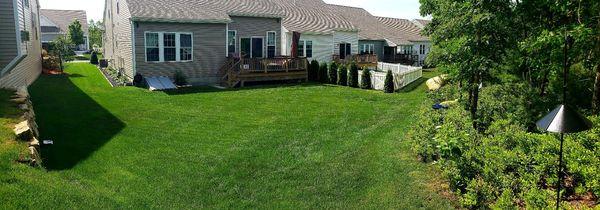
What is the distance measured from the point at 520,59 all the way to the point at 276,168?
5.70 metres

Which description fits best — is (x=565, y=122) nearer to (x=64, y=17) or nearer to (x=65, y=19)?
(x=65, y=19)

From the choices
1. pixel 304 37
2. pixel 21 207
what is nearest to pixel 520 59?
pixel 21 207

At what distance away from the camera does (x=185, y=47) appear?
72.6ft

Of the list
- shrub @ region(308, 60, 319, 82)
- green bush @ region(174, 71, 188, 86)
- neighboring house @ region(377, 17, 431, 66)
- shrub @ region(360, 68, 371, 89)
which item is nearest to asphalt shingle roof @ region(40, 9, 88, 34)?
neighboring house @ region(377, 17, 431, 66)

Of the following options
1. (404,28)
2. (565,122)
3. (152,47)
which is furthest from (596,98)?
(404,28)

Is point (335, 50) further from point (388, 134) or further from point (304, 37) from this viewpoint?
point (388, 134)

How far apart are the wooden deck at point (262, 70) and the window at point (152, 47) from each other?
3455 mm

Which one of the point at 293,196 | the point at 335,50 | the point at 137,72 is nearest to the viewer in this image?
the point at 293,196

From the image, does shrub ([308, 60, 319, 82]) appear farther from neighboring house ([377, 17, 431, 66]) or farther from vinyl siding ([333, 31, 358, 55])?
neighboring house ([377, 17, 431, 66])

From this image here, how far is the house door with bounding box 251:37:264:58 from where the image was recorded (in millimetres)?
26078

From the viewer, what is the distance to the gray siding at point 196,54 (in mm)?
21078

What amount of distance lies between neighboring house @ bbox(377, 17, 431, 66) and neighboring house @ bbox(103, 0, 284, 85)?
19.5 metres

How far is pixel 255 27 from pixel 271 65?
11.1ft

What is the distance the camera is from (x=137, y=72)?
2117cm
